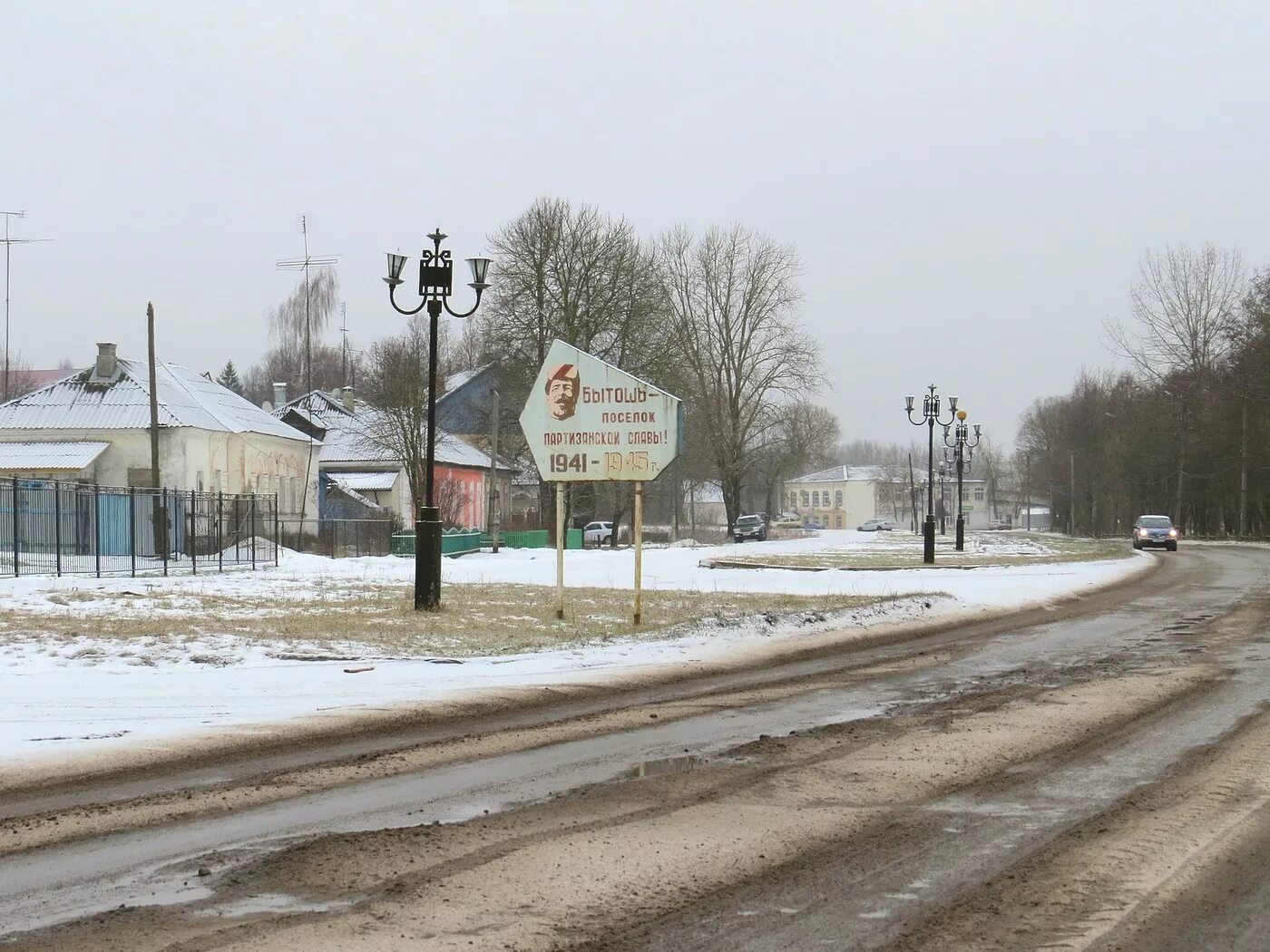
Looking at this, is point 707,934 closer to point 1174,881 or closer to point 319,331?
point 1174,881

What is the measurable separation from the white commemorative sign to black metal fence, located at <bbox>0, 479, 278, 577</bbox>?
1262 centimetres

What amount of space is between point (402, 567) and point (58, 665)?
22121 mm

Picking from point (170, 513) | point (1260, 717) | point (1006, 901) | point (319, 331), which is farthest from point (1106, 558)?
point (319, 331)

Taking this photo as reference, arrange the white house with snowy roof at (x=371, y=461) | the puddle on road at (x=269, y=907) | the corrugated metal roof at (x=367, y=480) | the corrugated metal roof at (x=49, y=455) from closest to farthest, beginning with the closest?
the puddle on road at (x=269, y=907) → the corrugated metal roof at (x=49, y=455) → the white house with snowy roof at (x=371, y=461) → the corrugated metal roof at (x=367, y=480)

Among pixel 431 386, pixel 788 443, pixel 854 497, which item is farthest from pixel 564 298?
pixel 854 497

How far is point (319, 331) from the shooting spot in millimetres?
91938

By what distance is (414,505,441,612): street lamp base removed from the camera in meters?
17.3

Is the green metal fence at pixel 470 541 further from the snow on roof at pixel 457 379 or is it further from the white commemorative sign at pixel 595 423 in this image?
the snow on roof at pixel 457 379

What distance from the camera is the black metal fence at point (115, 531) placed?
26109 mm

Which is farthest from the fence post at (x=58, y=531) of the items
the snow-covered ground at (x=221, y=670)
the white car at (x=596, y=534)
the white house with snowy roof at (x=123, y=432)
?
the white car at (x=596, y=534)

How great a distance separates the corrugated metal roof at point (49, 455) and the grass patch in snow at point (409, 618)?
2727cm

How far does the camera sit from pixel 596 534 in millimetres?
77938

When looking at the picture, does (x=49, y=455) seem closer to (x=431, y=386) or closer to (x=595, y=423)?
(x=431, y=386)

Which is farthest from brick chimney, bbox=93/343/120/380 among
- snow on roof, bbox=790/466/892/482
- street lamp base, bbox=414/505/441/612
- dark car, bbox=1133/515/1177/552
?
snow on roof, bbox=790/466/892/482
